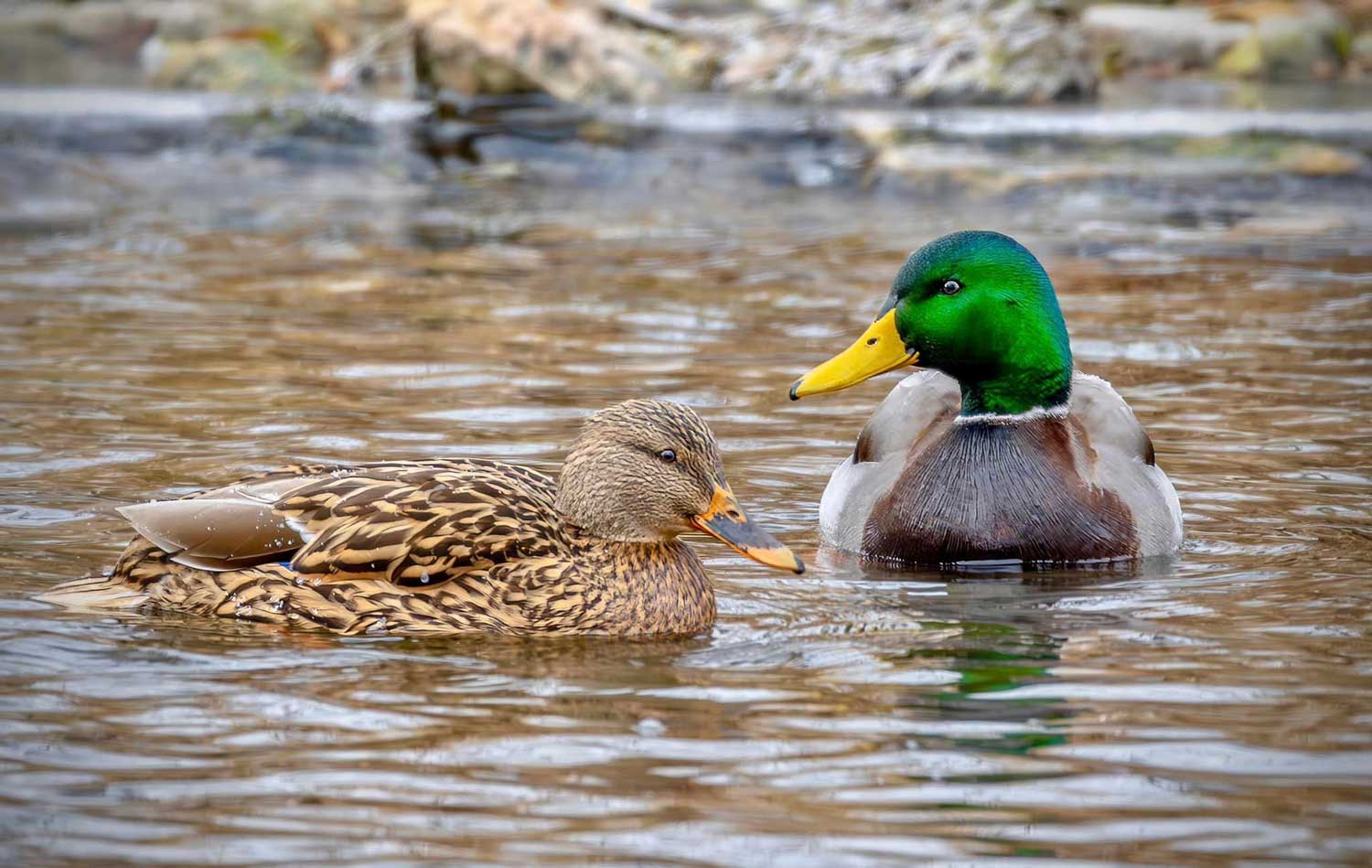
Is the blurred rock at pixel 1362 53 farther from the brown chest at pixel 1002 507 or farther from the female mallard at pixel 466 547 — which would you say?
the female mallard at pixel 466 547

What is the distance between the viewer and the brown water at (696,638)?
4602 millimetres

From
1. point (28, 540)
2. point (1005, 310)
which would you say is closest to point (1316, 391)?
point (1005, 310)

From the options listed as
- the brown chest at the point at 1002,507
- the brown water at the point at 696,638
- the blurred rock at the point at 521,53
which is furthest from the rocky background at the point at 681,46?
the brown chest at the point at 1002,507

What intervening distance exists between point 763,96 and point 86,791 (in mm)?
14103

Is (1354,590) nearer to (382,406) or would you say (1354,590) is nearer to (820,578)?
(820,578)

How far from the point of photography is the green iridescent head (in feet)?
24.4

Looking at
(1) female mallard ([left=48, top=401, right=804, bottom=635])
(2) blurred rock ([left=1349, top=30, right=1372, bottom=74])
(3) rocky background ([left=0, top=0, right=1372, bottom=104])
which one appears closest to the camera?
(1) female mallard ([left=48, top=401, right=804, bottom=635])

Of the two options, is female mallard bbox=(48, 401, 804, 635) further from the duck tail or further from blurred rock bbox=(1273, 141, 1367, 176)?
blurred rock bbox=(1273, 141, 1367, 176)

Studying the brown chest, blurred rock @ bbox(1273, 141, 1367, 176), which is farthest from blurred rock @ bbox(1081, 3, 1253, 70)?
the brown chest

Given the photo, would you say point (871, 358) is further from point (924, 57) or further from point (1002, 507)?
point (924, 57)

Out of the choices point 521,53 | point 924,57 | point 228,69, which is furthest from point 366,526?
point 228,69

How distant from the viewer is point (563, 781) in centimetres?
480

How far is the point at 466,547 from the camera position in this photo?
6039 mm

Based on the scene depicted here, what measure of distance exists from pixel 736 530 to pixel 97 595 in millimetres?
1876
